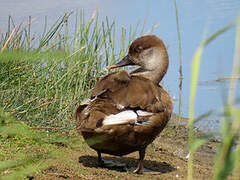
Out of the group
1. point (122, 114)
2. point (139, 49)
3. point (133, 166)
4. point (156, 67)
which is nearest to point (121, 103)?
point (122, 114)

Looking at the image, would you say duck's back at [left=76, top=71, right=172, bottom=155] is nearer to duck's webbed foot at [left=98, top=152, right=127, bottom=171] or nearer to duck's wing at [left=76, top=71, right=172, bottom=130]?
duck's wing at [left=76, top=71, right=172, bottom=130]

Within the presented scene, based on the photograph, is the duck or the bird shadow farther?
the bird shadow

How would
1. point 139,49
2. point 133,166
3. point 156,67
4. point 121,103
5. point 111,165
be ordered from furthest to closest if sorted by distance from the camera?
point 139,49
point 156,67
point 133,166
point 111,165
point 121,103

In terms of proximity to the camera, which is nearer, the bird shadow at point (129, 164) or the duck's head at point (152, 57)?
the bird shadow at point (129, 164)

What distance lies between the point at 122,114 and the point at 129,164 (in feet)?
4.25

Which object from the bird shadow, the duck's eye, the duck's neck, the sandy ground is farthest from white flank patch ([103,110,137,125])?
the duck's eye

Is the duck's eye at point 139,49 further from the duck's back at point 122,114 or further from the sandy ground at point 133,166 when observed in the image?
the sandy ground at point 133,166

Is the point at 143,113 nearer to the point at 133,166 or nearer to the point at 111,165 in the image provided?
the point at 111,165

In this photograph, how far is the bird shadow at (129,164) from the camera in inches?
162

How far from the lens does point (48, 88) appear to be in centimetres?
504

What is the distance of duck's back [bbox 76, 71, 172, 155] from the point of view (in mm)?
3428

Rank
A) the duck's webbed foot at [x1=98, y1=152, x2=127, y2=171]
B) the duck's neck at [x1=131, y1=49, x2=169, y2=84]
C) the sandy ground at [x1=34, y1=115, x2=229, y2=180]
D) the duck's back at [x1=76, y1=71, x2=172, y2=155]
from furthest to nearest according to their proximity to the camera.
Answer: the duck's neck at [x1=131, y1=49, x2=169, y2=84] → the duck's webbed foot at [x1=98, y1=152, x2=127, y2=171] → the duck's back at [x1=76, y1=71, x2=172, y2=155] → the sandy ground at [x1=34, y1=115, x2=229, y2=180]

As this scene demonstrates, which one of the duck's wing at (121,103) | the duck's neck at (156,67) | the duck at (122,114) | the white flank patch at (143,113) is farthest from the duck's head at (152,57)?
the white flank patch at (143,113)

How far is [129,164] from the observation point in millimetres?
4562
